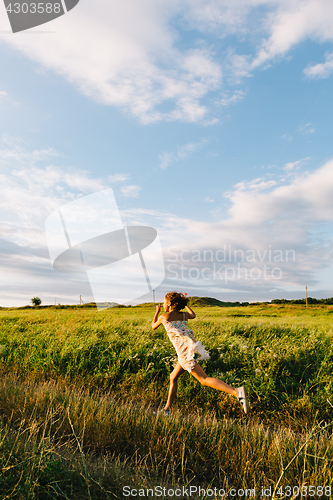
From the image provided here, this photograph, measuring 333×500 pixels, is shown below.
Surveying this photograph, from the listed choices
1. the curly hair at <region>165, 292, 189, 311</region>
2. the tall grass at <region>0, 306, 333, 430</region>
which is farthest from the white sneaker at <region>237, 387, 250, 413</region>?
the curly hair at <region>165, 292, 189, 311</region>

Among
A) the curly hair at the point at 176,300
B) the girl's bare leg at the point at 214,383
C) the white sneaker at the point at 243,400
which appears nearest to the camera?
the white sneaker at the point at 243,400

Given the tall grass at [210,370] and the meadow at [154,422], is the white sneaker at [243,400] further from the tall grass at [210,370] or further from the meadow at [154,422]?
the tall grass at [210,370]

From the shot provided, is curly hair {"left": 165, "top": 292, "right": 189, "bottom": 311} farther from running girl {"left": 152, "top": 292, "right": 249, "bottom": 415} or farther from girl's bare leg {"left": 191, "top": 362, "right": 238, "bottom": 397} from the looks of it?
girl's bare leg {"left": 191, "top": 362, "right": 238, "bottom": 397}

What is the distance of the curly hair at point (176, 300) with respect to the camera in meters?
5.41

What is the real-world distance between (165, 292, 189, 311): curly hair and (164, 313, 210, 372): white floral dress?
0.87 feet

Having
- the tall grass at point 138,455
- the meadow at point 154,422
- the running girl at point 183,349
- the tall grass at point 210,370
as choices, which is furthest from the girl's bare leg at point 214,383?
the tall grass at point 210,370

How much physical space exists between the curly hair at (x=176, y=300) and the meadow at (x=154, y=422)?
1601 millimetres

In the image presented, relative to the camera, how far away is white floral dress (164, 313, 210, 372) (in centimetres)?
487

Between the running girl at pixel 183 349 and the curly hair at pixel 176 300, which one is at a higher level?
the curly hair at pixel 176 300

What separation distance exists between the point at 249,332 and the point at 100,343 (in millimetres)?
5436

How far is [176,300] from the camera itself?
17.9 feet

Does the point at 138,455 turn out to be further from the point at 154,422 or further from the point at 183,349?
the point at 183,349

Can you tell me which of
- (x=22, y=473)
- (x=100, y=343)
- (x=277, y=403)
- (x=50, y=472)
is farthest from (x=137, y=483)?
(x=100, y=343)

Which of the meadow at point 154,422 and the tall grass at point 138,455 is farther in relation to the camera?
the meadow at point 154,422
